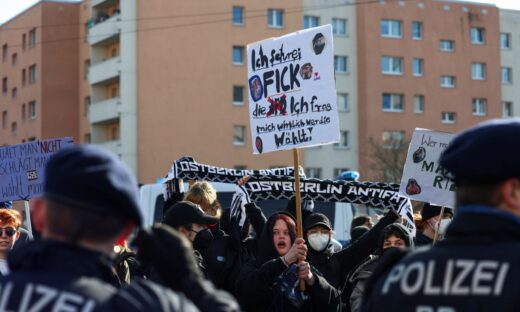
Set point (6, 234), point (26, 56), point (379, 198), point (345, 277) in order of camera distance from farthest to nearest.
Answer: point (26, 56) < point (379, 198) < point (345, 277) < point (6, 234)

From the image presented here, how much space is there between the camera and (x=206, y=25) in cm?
5419

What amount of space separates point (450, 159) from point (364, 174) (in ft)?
175

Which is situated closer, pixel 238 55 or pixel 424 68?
pixel 238 55

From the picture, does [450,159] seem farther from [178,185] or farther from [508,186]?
[178,185]

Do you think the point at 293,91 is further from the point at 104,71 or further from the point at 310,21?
the point at 310,21

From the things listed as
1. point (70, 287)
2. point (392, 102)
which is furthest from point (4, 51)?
point (70, 287)

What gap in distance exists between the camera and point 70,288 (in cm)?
290

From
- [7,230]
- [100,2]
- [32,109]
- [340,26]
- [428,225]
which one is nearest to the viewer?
[7,230]

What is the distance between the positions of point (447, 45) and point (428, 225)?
53.9 m

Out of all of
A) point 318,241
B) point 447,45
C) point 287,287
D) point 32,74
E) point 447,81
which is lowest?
point 287,287

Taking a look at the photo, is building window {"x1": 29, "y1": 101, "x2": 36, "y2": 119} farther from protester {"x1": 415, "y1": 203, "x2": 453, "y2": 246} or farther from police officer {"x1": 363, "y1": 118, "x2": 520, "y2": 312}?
police officer {"x1": 363, "y1": 118, "x2": 520, "y2": 312}

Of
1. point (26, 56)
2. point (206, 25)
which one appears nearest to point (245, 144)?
point (206, 25)

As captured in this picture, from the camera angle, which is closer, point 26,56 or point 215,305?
point 215,305

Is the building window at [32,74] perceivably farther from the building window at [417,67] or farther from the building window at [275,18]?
the building window at [417,67]
